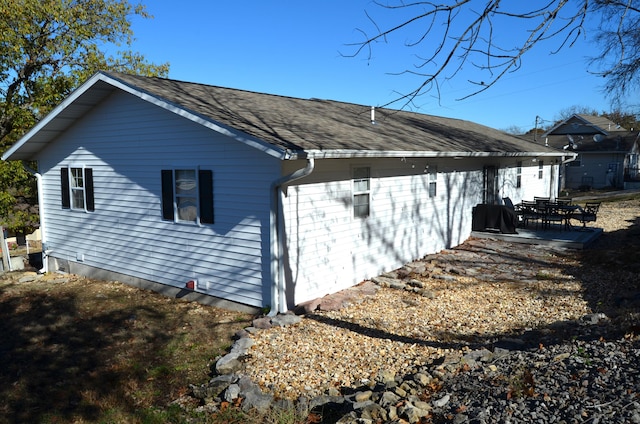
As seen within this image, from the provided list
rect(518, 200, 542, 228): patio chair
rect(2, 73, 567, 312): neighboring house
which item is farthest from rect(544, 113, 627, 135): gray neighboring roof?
rect(2, 73, 567, 312): neighboring house

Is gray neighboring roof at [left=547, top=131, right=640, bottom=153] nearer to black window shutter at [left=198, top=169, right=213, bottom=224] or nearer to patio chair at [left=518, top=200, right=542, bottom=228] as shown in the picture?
patio chair at [left=518, top=200, right=542, bottom=228]

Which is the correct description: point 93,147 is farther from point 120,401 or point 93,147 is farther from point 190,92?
point 120,401

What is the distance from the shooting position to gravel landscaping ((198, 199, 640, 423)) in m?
4.25

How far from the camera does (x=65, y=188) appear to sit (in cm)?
1245

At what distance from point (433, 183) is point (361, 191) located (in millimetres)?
3554

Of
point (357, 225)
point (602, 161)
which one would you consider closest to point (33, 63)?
point (357, 225)

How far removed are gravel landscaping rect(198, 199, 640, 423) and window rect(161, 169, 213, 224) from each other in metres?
2.71

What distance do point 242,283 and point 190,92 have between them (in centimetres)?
426

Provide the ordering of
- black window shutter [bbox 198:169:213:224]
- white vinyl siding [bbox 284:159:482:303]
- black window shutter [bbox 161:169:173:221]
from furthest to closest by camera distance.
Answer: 1. black window shutter [bbox 161:169:173:221]
2. black window shutter [bbox 198:169:213:224]
3. white vinyl siding [bbox 284:159:482:303]

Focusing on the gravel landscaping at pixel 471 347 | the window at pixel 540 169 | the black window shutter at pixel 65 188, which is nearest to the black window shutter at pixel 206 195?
the gravel landscaping at pixel 471 347

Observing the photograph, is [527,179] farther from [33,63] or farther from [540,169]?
[33,63]

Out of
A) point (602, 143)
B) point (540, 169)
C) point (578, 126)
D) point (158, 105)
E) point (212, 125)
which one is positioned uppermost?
point (578, 126)

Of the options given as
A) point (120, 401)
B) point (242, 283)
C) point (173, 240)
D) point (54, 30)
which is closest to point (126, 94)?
point (173, 240)

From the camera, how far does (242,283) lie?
28.1 feet
